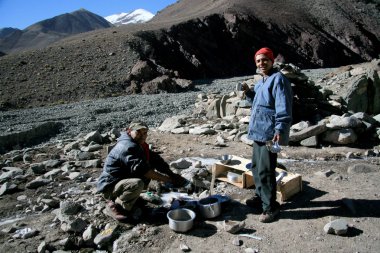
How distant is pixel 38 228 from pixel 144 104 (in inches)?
470

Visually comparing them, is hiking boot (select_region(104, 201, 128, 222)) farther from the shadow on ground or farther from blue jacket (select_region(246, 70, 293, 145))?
the shadow on ground

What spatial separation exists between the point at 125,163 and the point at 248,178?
191 centimetres

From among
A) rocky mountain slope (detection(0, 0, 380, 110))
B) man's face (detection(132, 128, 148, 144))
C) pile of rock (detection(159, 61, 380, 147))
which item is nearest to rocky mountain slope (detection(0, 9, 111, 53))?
rocky mountain slope (detection(0, 0, 380, 110))

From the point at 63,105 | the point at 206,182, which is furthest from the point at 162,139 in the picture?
the point at 63,105

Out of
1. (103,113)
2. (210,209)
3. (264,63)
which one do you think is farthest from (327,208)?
(103,113)

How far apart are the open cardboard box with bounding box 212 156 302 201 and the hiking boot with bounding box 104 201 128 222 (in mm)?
1652

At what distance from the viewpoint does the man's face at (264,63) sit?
4184 millimetres

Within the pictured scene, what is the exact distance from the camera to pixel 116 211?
465 cm

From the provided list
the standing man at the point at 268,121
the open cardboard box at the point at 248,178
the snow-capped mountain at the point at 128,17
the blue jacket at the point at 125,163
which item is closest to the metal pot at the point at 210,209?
the standing man at the point at 268,121

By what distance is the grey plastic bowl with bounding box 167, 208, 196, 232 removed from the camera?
431cm

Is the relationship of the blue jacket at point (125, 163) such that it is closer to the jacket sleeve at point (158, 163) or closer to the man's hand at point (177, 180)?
the jacket sleeve at point (158, 163)

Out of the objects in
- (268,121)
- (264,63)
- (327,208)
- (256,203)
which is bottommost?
(327,208)

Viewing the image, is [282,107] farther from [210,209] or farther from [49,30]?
[49,30]

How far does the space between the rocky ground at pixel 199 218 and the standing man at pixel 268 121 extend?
1.34 ft
